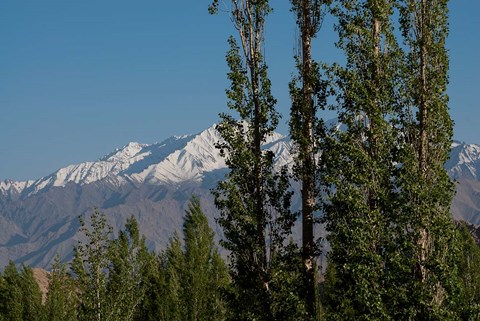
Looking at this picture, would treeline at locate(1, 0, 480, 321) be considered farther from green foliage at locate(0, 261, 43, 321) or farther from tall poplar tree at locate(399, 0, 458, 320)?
green foliage at locate(0, 261, 43, 321)

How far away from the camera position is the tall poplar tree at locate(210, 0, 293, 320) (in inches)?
1070

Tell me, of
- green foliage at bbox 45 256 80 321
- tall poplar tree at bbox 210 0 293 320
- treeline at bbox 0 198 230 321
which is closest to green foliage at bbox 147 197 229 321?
treeline at bbox 0 198 230 321

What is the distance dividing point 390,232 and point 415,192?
5.42ft

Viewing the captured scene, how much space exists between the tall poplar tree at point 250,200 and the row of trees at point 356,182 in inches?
1.7

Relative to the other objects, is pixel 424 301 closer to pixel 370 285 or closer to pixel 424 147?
pixel 370 285

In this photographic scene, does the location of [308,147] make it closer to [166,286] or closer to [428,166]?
[428,166]

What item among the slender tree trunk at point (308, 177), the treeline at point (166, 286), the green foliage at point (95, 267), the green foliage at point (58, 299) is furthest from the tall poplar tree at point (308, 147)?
the green foliage at point (58, 299)

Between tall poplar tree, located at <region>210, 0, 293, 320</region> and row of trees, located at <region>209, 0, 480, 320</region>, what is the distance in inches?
1.7

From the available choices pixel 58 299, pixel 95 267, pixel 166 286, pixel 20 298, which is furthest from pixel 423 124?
pixel 20 298

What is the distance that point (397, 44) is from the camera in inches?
1100

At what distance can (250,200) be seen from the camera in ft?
89.6

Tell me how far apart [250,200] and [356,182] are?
14.4 feet

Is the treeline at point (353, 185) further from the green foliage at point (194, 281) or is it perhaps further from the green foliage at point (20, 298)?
the green foliage at point (20, 298)

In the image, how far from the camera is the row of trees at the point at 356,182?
950 inches
